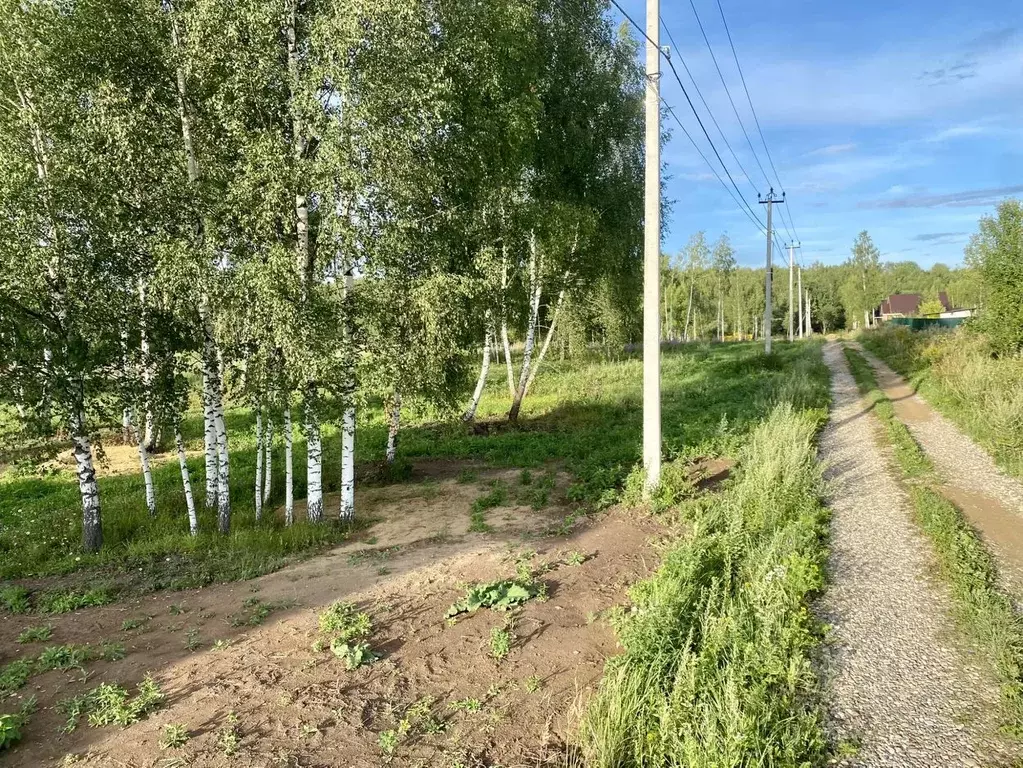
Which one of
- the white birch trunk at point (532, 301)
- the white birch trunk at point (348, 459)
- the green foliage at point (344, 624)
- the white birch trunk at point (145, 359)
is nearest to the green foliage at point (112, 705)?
the green foliage at point (344, 624)

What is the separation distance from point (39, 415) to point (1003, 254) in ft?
78.0

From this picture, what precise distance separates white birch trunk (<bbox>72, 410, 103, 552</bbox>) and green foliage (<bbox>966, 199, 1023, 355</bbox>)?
22884 mm

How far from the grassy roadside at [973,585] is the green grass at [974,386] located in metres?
1.95

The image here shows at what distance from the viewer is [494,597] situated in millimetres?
5723

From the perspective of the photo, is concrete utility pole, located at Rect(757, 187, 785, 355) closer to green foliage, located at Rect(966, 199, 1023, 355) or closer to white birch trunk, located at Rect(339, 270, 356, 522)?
green foliage, located at Rect(966, 199, 1023, 355)

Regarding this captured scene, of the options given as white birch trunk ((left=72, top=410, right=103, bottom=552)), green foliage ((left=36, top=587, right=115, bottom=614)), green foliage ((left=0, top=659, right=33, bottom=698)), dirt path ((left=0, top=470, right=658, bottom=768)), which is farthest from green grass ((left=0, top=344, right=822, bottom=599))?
green foliage ((left=0, top=659, right=33, bottom=698))

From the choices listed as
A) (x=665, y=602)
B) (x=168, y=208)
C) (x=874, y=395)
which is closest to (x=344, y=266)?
(x=168, y=208)

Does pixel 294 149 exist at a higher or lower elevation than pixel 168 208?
higher

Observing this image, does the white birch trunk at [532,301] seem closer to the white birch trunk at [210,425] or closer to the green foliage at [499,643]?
the white birch trunk at [210,425]

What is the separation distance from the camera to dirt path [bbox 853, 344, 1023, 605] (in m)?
6.38

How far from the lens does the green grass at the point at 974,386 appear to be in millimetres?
10734

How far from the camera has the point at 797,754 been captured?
3404mm

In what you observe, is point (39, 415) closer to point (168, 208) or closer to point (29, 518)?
point (168, 208)

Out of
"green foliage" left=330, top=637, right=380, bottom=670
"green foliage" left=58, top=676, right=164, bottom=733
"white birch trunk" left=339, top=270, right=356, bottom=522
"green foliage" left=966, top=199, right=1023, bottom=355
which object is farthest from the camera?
"green foliage" left=966, top=199, right=1023, bottom=355
